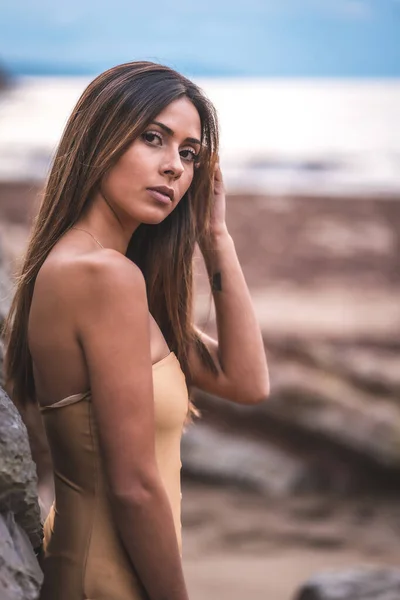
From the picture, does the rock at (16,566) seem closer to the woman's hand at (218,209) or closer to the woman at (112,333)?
the woman at (112,333)

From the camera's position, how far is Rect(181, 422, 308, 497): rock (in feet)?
14.9

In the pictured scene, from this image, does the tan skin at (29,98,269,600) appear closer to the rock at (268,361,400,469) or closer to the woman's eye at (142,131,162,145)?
the woman's eye at (142,131,162,145)

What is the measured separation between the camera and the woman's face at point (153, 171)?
128cm

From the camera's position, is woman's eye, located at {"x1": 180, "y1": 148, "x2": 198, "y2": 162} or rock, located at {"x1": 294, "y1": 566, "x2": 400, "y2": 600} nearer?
woman's eye, located at {"x1": 180, "y1": 148, "x2": 198, "y2": 162}

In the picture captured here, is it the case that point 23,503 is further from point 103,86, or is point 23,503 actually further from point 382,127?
point 382,127

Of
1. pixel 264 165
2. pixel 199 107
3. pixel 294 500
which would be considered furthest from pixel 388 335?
pixel 264 165

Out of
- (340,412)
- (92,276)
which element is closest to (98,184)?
(92,276)

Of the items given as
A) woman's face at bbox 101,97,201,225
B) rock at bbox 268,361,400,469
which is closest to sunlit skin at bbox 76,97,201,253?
woman's face at bbox 101,97,201,225

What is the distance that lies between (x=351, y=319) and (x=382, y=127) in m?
10.5

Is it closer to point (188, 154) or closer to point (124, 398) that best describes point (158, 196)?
point (188, 154)

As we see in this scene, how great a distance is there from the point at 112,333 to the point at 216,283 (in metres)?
0.51

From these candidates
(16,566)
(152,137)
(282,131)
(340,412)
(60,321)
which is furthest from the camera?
(282,131)

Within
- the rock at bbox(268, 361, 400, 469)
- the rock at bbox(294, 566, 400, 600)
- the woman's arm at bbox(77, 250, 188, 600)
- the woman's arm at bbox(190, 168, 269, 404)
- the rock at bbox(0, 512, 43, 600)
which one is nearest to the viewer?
the rock at bbox(0, 512, 43, 600)

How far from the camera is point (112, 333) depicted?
3.84 feet
